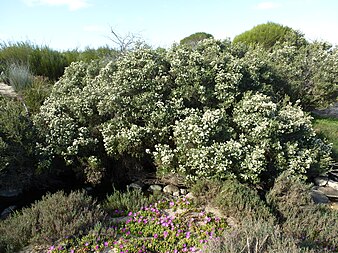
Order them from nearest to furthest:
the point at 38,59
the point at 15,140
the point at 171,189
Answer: the point at 15,140 < the point at 171,189 < the point at 38,59

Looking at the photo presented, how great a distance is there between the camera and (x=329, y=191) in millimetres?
6293

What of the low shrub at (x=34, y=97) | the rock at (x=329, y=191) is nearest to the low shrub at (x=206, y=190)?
the rock at (x=329, y=191)

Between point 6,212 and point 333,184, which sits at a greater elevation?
point 6,212

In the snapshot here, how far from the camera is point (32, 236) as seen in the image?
4117 millimetres

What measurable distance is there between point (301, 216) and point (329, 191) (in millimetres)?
2241

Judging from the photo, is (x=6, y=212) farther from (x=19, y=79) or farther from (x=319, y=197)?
(x=319, y=197)

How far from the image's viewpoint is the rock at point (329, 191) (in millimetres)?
6184

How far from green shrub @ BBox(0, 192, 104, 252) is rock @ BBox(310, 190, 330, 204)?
3962 millimetres

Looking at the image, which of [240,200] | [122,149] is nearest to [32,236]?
[122,149]

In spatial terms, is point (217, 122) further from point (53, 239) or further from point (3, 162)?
point (3, 162)

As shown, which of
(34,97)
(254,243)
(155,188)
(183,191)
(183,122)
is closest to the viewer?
(254,243)

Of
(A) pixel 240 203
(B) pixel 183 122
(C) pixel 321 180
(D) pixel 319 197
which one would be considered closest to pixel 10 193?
(B) pixel 183 122

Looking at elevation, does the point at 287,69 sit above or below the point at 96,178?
above

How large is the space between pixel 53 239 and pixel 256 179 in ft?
10.6
